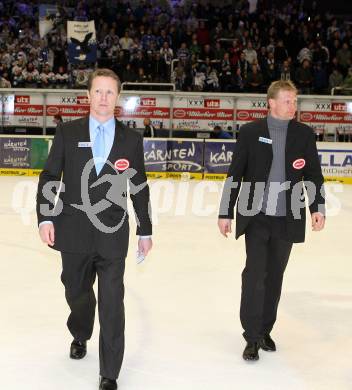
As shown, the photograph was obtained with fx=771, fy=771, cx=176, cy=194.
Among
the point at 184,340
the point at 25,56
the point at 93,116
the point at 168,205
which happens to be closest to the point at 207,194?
the point at 168,205

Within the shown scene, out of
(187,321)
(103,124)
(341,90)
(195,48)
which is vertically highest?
(195,48)

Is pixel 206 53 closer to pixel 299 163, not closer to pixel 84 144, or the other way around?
pixel 299 163

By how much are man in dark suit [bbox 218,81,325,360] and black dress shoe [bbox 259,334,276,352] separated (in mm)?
206

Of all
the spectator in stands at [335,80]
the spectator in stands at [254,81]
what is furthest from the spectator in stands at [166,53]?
the spectator in stands at [335,80]

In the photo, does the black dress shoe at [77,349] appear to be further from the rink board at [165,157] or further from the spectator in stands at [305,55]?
the spectator in stands at [305,55]

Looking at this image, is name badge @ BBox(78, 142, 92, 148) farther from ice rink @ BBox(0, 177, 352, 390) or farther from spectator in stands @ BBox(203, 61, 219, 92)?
spectator in stands @ BBox(203, 61, 219, 92)

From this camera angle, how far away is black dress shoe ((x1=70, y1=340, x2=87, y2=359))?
17.1 feet

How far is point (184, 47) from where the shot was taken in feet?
76.8

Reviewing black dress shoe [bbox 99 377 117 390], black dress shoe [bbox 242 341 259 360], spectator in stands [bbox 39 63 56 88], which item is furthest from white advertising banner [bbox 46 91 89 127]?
black dress shoe [bbox 99 377 117 390]

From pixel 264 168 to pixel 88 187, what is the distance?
136cm

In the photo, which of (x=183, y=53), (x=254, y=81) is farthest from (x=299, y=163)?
(x=183, y=53)

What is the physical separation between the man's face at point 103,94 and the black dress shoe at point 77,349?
1662mm

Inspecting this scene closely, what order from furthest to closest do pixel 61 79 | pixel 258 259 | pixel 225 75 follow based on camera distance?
pixel 225 75 → pixel 61 79 → pixel 258 259

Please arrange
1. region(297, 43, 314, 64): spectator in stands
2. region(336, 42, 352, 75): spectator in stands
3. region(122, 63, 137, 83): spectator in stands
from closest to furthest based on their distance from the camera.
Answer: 1. region(122, 63, 137, 83): spectator in stands
2. region(336, 42, 352, 75): spectator in stands
3. region(297, 43, 314, 64): spectator in stands
